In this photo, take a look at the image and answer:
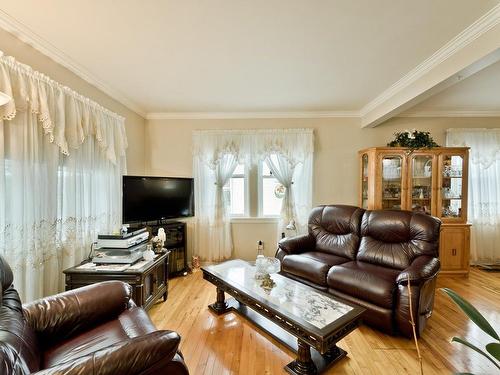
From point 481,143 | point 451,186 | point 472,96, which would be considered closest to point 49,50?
point 472,96

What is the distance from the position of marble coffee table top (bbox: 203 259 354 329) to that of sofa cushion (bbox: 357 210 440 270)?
3.50 ft

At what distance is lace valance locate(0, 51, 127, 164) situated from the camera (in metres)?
1.71

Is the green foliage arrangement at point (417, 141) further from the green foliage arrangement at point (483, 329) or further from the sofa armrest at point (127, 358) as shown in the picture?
the sofa armrest at point (127, 358)

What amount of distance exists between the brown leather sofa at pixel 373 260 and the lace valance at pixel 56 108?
98.9 inches

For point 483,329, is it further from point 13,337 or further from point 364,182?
point 364,182

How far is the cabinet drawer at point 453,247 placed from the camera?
335cm

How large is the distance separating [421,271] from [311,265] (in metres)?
1.00

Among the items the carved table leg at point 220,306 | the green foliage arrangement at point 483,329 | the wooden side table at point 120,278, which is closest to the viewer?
the green foliage arrangement at point 483,329

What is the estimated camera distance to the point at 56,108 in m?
2.09

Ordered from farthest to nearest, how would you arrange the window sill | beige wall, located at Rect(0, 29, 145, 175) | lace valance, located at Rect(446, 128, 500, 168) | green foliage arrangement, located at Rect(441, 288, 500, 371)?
the window sill, lace valance, located at Rect(446, 128, 500, 168), beige wall, located at Rect(0, 29, 145, 175), green foliage arrangement, located at Rect(441, 288, 500, 371)

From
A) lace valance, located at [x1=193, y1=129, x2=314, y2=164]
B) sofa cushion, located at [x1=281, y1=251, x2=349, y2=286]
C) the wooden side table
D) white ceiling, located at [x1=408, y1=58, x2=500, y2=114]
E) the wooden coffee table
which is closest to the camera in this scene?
the wooden coffee table

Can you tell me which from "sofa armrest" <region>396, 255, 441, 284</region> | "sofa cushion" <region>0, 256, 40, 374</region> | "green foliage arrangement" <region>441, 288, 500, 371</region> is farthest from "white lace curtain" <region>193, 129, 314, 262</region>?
"green foliage arrangement" <region>441, 288, 500, 371</region>

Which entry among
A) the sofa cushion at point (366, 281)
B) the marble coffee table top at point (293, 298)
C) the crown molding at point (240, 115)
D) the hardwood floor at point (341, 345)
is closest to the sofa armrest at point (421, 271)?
the sofa cushion at point (366, 281)

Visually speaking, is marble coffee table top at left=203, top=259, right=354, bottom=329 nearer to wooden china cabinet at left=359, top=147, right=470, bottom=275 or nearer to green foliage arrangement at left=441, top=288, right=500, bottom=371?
green foliage arrangement at left=441, top=288, right=500, bottom=371
